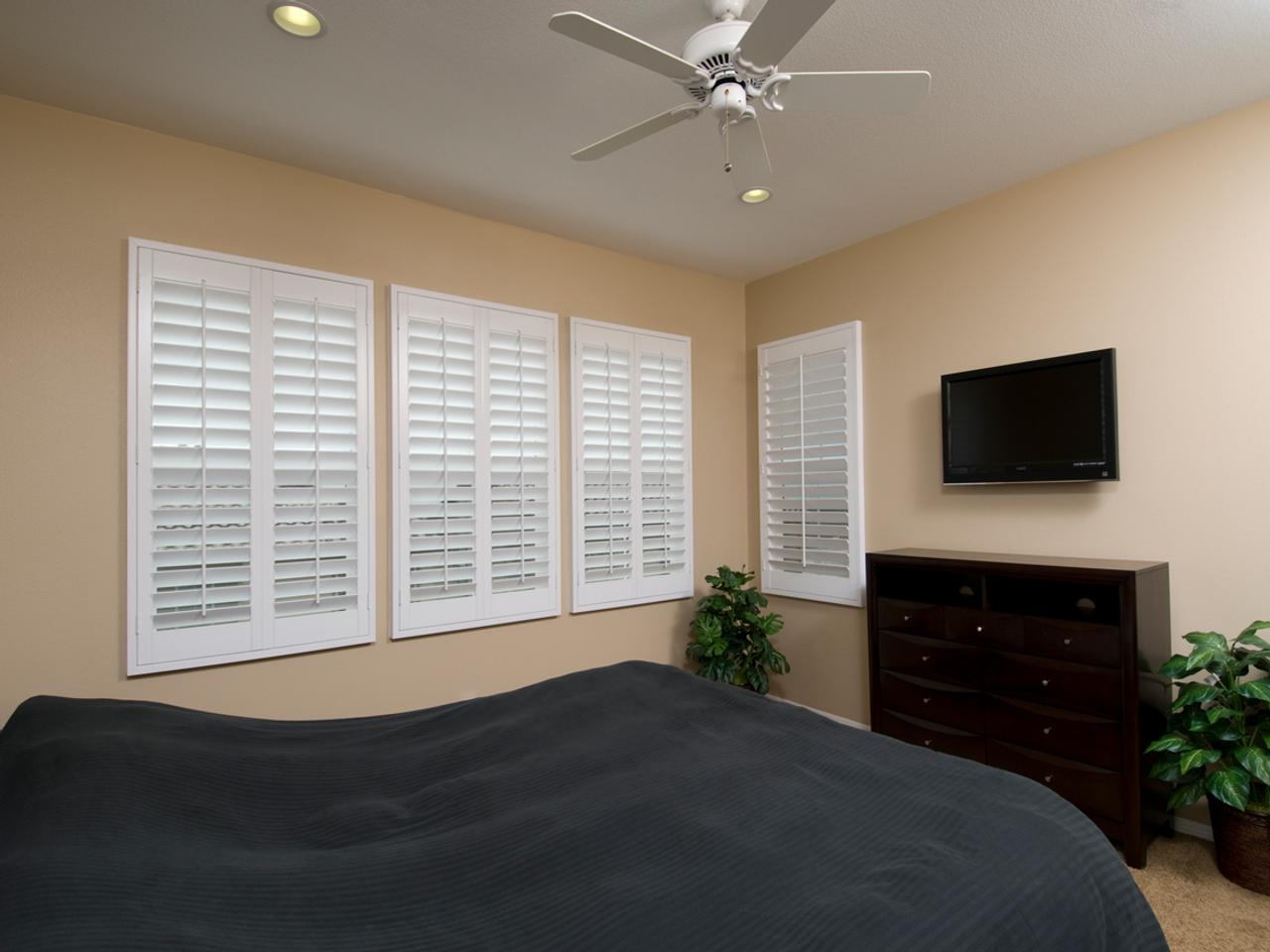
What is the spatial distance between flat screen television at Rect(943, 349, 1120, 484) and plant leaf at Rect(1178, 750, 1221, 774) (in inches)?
41.5

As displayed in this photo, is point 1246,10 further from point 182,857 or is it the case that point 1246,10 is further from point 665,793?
point 182,857

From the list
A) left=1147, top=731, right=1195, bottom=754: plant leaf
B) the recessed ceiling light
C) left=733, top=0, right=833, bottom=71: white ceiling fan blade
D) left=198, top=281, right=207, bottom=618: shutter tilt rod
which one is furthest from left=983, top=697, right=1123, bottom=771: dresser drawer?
the recessed ceiling light

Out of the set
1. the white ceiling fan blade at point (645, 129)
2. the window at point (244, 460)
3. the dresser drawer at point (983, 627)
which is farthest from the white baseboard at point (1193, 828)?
the window at point (244, 460)

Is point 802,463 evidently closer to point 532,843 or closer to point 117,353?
point 532,843

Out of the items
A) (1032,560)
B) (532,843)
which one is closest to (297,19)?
(532,843)

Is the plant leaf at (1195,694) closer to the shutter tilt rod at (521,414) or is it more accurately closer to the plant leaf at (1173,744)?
the plant leaf at (1173,744)

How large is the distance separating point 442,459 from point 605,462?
3.18 feet

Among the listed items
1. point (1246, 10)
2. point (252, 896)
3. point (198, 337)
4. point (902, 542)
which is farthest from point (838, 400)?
point (252, 896)

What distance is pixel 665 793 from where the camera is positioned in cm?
144

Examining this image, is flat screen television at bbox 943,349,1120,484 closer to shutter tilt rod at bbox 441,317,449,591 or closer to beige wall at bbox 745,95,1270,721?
beige wall at bbox 745,95,1270,721

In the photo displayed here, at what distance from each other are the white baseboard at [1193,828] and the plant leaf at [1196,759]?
57cm

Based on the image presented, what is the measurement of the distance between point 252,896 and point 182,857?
17cm

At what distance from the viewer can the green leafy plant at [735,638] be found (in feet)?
12.5

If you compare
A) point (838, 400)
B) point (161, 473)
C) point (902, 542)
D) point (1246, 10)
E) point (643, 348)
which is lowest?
point (902, 542)
